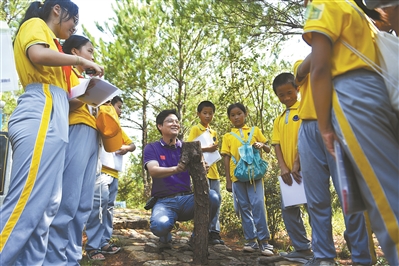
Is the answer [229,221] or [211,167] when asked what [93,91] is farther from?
[229,221]

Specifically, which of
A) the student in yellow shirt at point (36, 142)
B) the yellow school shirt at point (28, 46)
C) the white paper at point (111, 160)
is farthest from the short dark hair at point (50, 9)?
the white paper at point (111, 160)

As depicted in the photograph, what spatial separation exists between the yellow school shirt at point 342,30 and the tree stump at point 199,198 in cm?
189

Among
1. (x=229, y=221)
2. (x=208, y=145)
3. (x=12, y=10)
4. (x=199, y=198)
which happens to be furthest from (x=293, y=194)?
(x=12, y=10)

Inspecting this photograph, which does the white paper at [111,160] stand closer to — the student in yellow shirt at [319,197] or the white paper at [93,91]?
the white paper at [93,91]

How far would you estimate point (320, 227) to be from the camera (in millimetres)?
2783

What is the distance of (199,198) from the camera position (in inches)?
138

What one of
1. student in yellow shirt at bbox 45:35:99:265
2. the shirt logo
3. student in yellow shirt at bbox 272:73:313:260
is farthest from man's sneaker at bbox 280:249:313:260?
the shirt logo

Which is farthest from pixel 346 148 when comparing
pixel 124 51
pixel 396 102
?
pixel 124 51

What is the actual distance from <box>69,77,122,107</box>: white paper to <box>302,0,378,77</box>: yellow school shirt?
1.35 metres

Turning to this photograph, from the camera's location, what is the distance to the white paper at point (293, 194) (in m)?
3.35

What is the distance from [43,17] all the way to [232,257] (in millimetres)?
2721

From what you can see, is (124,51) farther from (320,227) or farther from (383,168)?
(383,168)

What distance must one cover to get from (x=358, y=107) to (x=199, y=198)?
83.9 inches

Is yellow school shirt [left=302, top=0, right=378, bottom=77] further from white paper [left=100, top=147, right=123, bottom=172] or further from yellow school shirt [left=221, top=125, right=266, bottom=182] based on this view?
white paper [left=100, top=147, right=123, bottom=172]
